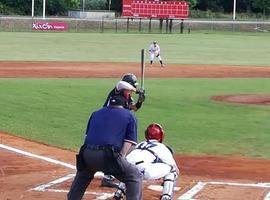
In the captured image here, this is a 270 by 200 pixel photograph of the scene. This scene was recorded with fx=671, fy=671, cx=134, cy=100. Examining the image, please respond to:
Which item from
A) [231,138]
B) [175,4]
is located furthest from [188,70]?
[175,4]

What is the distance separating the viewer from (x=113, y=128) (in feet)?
24.8

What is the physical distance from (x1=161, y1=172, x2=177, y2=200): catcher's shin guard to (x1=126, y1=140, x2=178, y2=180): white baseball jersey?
3.0 inches

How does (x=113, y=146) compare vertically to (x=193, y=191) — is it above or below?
above

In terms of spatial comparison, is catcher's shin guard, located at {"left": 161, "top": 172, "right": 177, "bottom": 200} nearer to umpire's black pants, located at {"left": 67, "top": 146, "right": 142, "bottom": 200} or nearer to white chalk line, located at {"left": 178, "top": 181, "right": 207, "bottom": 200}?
umpire's black pants, located at {"left": 67, "top": 146, "right": 142, "bottom": 200}

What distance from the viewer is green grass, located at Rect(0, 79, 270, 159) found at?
1482 centimetres

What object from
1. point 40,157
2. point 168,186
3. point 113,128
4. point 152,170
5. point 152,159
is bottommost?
point 40,157

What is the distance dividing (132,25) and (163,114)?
239ft

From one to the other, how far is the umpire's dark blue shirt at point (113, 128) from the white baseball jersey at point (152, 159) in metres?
0.59

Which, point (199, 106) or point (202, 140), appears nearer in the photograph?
point (202, 140)

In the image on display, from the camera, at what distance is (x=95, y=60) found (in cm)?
4181

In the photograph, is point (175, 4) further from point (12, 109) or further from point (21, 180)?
point (21, 180)

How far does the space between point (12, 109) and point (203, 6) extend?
335ft

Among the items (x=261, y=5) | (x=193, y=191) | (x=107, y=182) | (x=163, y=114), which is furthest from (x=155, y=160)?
(x=261, y=5)

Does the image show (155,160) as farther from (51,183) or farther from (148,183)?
(51,183)
